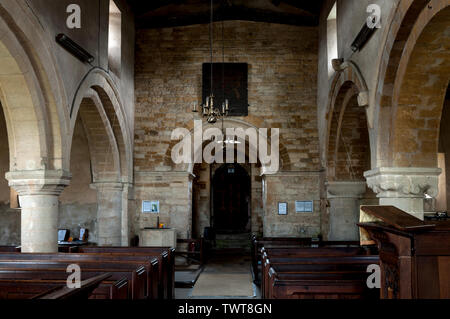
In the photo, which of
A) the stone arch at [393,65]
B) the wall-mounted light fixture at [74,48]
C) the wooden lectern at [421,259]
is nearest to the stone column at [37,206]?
the wall-mounted light fixture at [74,48]

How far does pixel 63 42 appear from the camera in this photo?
7.38m

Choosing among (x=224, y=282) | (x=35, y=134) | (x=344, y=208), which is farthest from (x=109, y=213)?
(x=344, y=208)

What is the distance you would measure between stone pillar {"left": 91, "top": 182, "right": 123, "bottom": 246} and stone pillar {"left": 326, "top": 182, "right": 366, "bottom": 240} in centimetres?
534

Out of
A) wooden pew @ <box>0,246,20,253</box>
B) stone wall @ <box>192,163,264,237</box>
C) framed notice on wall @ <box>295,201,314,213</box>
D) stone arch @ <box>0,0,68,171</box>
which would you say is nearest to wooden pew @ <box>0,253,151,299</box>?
stone arch @ <box>0,0,68,171</box>

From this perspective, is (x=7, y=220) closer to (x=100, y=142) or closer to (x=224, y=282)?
(x=100, y=142)

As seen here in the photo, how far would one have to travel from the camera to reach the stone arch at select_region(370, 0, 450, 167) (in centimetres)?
546

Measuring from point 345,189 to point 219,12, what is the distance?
6.15 m

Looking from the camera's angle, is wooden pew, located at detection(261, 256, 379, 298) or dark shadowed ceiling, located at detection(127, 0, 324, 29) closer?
wooden pew, located at detection(261, 256, 379, 298)

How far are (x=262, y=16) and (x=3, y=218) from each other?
349 inches

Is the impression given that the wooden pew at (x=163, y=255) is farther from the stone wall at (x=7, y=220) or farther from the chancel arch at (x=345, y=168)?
the chancel arch at (x=345, y=168)

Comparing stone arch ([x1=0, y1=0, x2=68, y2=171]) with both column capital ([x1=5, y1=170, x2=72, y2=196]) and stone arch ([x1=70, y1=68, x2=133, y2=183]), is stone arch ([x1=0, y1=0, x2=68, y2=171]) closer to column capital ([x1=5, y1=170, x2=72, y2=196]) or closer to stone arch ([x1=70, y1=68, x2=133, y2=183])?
column capital ([x1=5, y1=170, x2=72, y2=196])

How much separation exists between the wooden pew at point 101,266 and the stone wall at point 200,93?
631 centimetres

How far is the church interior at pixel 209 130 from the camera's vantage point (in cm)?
589

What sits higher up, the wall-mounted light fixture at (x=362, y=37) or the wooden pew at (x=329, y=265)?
the wall-mounted light fixture at (x=362, y=37)
